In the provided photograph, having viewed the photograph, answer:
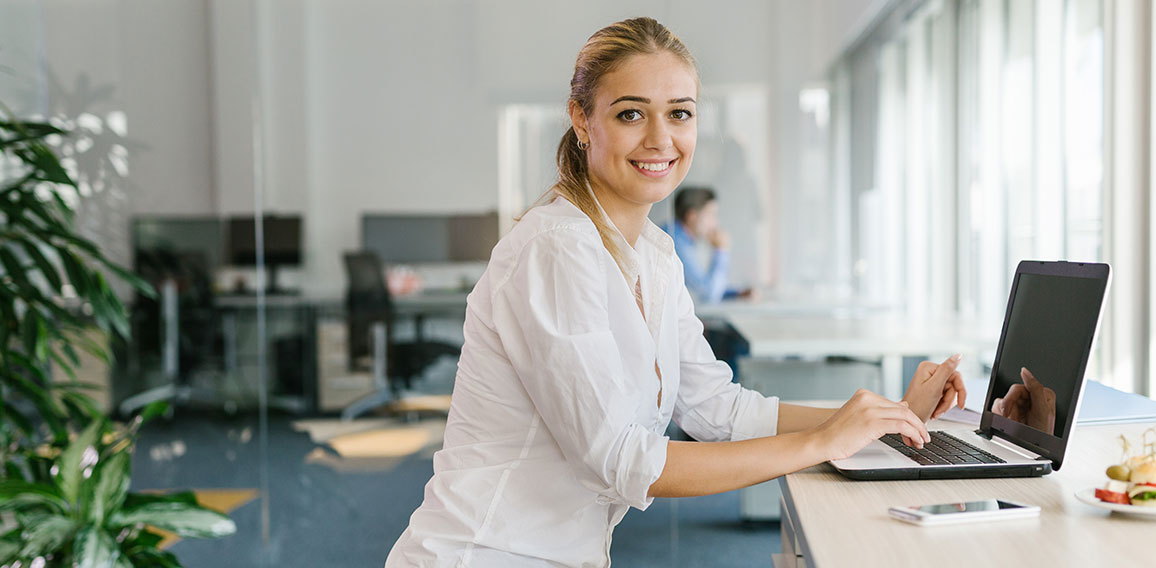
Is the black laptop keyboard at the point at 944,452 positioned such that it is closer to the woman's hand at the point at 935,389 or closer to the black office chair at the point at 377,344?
the woman's hand at the point at 935,389

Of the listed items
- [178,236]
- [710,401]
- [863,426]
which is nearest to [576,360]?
[863,426]

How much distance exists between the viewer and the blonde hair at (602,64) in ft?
4.44

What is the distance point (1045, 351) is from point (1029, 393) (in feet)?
0.22

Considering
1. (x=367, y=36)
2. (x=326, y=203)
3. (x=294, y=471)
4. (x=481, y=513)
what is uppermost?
(x=367, y=36)

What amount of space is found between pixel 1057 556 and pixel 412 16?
11.5 ft

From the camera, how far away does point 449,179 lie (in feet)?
13.0

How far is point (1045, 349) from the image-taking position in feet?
4.19

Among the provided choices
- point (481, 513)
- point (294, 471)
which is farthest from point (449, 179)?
point (481, 513)

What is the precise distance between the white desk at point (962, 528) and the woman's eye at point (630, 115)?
53 cm

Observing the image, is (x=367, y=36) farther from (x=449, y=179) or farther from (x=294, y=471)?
(x=294, y=471)

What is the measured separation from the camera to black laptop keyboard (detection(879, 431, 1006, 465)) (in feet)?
4.12

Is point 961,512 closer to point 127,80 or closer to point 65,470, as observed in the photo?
point 65,470

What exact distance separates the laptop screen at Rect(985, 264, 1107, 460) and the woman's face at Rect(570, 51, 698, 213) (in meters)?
0.52

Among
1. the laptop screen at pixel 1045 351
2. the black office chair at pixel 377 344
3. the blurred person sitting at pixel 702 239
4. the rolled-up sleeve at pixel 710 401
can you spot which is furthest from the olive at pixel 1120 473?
the black office chair at pixel 377 344
